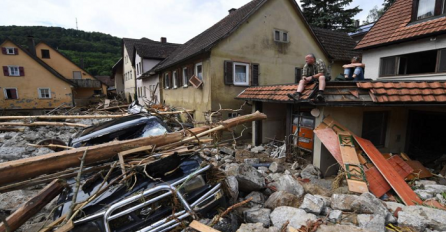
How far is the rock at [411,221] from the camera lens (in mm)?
3229

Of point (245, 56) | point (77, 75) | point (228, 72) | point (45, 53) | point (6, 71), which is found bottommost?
point (228, 72)

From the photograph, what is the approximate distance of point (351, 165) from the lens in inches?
195

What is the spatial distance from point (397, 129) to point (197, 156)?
7.80 metres

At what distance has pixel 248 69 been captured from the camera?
10.8m

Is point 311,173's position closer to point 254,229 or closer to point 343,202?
point 343,202

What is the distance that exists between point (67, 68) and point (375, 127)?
39.5 m

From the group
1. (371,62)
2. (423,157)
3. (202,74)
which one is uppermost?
(371,62)

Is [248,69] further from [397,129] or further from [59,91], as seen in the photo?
[59,91]

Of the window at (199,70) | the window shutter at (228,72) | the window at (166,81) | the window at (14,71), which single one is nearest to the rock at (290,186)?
the window shutter at (228,72)

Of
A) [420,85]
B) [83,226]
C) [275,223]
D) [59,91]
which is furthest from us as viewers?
[59,91]

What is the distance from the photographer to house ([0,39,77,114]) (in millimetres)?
20594

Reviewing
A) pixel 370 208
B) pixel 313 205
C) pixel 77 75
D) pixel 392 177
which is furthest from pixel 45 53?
pixel 392 177

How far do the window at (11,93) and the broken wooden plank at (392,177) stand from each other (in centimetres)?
3042

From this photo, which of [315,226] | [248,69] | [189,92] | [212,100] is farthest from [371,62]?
[315,226]
